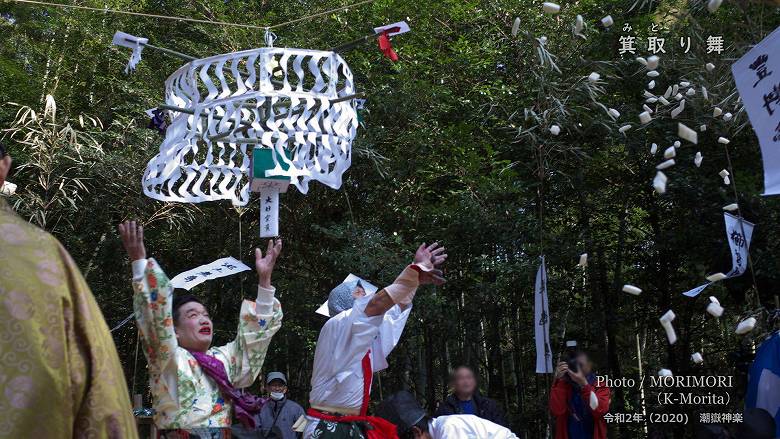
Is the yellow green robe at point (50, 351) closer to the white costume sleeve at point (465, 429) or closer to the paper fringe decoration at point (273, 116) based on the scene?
the white costume sleeve at point (465, 429)

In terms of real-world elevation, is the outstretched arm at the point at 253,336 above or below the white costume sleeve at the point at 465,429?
above

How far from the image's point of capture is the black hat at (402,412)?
3.41 m

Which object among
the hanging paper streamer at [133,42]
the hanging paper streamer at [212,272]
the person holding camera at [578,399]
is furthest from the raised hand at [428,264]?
the person holding camera at [578,399]

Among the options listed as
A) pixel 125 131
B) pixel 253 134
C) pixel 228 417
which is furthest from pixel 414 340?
pixel 228 417

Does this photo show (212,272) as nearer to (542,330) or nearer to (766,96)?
(542,330)

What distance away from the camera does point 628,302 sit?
28.0ft

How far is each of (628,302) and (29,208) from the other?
561 centimetres

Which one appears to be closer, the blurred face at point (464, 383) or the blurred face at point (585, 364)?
the blurred face at point (585, 364)

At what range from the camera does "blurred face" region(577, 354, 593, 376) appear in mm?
5020

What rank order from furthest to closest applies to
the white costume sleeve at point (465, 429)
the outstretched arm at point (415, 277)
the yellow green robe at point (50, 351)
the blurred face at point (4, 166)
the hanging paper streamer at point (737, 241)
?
the hanging paper streamer at point (737, 241) < the white costume sleeve at point (465, 429) < the outstretched arm at point (415, 277) < the blurred face at point (4, 166) < the yellow green robe at point (50, 351)

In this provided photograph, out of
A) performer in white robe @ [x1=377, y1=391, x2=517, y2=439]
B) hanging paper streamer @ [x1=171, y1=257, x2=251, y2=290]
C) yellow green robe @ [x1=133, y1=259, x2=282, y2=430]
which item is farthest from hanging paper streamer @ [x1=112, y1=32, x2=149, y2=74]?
performer in white robe @ [x1=377, y1=391, x2=517, y2=439]

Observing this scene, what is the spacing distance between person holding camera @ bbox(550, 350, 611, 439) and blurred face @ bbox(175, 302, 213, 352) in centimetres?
264

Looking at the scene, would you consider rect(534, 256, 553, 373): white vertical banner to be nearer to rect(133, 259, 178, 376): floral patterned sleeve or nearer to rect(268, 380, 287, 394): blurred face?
rect(268, 380, 287, 394): blurred face

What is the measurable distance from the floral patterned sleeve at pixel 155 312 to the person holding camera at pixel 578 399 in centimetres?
288
